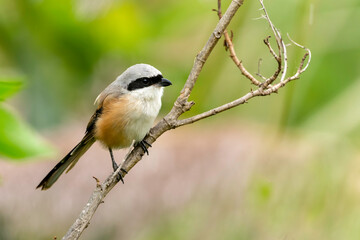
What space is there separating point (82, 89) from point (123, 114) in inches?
74.8

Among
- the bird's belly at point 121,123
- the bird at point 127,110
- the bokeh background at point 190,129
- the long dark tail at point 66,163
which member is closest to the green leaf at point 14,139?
the bokeh background at point 190,129

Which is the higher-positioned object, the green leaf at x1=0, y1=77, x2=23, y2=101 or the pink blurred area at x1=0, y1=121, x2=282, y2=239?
the pink blurred area at x1=0, y1=121, x2=282, y2=239

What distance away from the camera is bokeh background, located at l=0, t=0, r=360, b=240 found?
198 centimetres

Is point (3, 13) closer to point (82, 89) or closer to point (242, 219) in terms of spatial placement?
point (82, 89)

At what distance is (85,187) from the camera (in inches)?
130

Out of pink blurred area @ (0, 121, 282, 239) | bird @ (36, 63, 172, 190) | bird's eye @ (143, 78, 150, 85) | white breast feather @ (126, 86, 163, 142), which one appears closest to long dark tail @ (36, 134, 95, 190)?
bird @ (36, 63, 172, 190)

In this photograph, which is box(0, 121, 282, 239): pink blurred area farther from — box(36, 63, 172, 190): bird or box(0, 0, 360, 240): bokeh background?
box(36, 63, 172, 190): bird

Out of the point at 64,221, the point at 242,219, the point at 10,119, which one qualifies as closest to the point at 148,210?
the point at 64,221

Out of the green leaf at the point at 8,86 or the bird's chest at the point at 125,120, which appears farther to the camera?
the bird's chest at the point at 125,120

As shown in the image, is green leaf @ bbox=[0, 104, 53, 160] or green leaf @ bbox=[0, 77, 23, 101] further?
green leaf @ bbox=[0, 104, 53, 160]

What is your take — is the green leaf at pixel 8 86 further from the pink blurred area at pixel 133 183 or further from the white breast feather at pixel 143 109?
the pink blurred area at pixel 133 183

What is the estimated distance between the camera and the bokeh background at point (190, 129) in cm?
198

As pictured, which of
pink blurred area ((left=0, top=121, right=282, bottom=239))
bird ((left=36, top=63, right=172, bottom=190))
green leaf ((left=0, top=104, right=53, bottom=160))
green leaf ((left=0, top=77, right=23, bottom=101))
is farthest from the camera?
pink blurred area ((left=0, top=121, right=282, bottom=239))

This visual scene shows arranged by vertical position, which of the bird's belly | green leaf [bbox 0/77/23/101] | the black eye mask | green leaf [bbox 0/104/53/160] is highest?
the black eye mask
